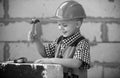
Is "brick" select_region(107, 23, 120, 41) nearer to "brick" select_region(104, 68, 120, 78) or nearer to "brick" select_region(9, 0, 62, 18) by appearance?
"brick" select_region(104, 68, 120, 78)

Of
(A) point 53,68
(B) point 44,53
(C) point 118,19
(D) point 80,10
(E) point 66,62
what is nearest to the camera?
(A) point 53,68

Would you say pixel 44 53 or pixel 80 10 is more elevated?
pixel 80 10

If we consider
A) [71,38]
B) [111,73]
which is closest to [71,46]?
[71,38]

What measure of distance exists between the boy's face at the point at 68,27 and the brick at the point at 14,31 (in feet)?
3.95

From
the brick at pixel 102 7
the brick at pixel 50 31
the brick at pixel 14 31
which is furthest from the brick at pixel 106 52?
the brick at pixel 14 31

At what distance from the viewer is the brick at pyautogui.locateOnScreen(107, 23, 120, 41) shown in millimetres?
2924

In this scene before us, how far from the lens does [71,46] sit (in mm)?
1793

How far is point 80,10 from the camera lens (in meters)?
1.81

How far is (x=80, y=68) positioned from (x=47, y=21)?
4.22 ft

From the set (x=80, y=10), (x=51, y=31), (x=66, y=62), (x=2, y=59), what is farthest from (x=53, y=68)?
(x=2, y=59)

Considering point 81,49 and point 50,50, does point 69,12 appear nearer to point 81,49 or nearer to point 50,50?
point 81,49

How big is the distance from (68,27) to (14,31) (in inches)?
51.1

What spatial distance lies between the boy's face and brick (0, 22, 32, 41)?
1.21 meters

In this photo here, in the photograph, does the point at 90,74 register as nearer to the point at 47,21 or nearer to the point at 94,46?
the point at 94,46
